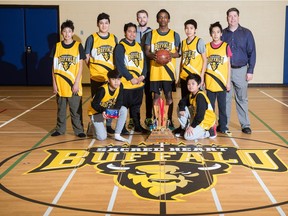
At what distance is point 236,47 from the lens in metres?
7.09

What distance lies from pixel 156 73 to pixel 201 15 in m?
6.56

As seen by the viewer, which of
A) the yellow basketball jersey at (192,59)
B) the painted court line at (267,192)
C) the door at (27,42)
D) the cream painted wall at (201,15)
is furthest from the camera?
the door at (27,42)

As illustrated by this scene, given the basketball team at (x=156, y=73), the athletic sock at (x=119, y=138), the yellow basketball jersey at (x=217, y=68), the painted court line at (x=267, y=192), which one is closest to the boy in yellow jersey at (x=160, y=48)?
the basketball team at (x=156, y=73)

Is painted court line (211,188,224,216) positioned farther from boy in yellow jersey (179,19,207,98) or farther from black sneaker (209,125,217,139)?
boy in yellow jersey (179,19,207,98)

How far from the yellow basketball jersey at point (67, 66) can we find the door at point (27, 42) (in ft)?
22.6

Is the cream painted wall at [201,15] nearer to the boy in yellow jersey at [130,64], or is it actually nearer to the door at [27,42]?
the door at [27,42]

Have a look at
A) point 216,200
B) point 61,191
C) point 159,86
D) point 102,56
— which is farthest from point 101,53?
point 216,200

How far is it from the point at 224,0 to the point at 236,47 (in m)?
6.40

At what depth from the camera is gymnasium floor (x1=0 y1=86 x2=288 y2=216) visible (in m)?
4.22

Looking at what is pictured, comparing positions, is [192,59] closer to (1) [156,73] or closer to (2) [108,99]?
(1) [156,73]

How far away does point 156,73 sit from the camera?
280 inches

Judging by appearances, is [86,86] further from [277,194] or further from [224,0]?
[277,194]

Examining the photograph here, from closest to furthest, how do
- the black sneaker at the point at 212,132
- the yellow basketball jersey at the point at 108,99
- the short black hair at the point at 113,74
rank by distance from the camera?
the short black hair at the point at 113,74, the yellow basketball jersey at the point at 108,99, the black sneaker at the point at 212,132

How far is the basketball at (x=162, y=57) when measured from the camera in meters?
6.84
